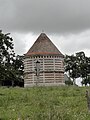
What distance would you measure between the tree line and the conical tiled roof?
95.2 ft

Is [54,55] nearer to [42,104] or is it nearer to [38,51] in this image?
[38,51]

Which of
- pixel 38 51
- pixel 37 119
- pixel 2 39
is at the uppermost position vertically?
pixel 38 51

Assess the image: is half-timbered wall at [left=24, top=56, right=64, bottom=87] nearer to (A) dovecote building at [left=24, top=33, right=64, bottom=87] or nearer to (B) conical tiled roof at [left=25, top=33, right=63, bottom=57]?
(A) dovecote building at [left=24, top=33, right=64, bottom=87]

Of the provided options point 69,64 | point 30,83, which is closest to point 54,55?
point 30,83

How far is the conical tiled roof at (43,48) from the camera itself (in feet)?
206

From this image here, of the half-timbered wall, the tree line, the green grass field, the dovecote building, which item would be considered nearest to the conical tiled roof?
the dovecote building

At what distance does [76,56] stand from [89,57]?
11.6ft

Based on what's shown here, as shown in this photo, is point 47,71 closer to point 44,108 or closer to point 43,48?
point 43,48

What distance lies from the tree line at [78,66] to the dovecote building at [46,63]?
28.6m

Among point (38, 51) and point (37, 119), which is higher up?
point (38, 51)

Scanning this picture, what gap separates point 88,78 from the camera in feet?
298

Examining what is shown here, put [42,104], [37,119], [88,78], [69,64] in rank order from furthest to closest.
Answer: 1. [69,64]
2. [88,78]
3. [42,104]
4. [37,119]

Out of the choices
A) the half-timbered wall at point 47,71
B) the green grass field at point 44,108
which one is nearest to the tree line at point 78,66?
the half-timbered wall at point 47,71

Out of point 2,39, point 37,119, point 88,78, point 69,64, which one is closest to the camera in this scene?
point 37,119
